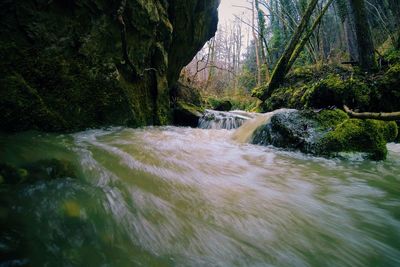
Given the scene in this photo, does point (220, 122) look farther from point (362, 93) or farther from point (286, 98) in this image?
point (362, 93)

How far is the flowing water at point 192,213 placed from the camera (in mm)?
1377

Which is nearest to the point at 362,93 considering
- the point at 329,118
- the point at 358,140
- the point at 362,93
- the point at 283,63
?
the point at 362,93

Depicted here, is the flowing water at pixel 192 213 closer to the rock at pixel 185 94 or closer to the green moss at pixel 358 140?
the green moss at pixel 358 140

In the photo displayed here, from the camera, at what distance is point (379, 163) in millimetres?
3957

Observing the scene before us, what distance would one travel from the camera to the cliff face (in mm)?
3770

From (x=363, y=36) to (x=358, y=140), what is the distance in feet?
11.9

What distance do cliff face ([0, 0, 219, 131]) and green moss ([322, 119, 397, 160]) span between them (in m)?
4.13

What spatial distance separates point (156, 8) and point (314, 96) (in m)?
4.49

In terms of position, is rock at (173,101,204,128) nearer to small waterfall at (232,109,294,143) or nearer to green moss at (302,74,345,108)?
small waterfall at (232,109,294,143)

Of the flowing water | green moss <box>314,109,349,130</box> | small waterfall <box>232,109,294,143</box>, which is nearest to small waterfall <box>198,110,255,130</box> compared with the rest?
small waterfall <box>232,109,294,143</box>

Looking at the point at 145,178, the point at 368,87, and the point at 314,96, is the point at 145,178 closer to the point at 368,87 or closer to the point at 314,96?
the point at 314,96

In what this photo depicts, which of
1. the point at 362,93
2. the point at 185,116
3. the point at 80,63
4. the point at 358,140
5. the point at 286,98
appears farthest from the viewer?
the point at 286,98

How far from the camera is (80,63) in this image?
477 centimetres

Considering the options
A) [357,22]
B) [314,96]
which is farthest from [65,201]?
[357,22]
